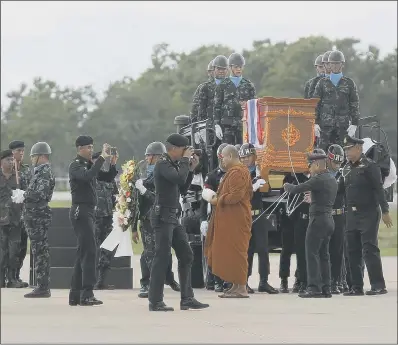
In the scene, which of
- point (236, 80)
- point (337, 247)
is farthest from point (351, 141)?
point (236, 80)

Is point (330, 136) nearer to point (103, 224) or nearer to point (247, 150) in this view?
point (247, 150)

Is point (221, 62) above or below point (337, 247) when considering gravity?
above

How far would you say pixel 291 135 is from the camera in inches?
712

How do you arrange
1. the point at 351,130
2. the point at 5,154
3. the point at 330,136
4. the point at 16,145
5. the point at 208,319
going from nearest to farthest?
the point at 208,319, the point at 351,130, the point at 330,136, the point at 16,145, the point at 5,154

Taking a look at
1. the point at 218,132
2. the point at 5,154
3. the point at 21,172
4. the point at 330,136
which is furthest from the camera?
the point at 21,172

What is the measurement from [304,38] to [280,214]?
82.7m

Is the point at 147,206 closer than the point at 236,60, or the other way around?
the point at 147,206

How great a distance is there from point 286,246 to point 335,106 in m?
2.19

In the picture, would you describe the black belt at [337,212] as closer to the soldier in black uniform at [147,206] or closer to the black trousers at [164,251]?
the soldier in black uniform at [147,206]

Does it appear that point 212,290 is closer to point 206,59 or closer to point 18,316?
point 18,316

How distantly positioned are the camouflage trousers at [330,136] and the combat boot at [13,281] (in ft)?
15.9

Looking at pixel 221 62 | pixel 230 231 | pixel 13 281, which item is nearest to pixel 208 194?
pixel 230 231

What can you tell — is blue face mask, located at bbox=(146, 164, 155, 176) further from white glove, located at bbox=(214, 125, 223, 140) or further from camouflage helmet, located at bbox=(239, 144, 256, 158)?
white glove, located at bbox=(214, 125, 223, 140)

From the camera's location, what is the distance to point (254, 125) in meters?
18.3
